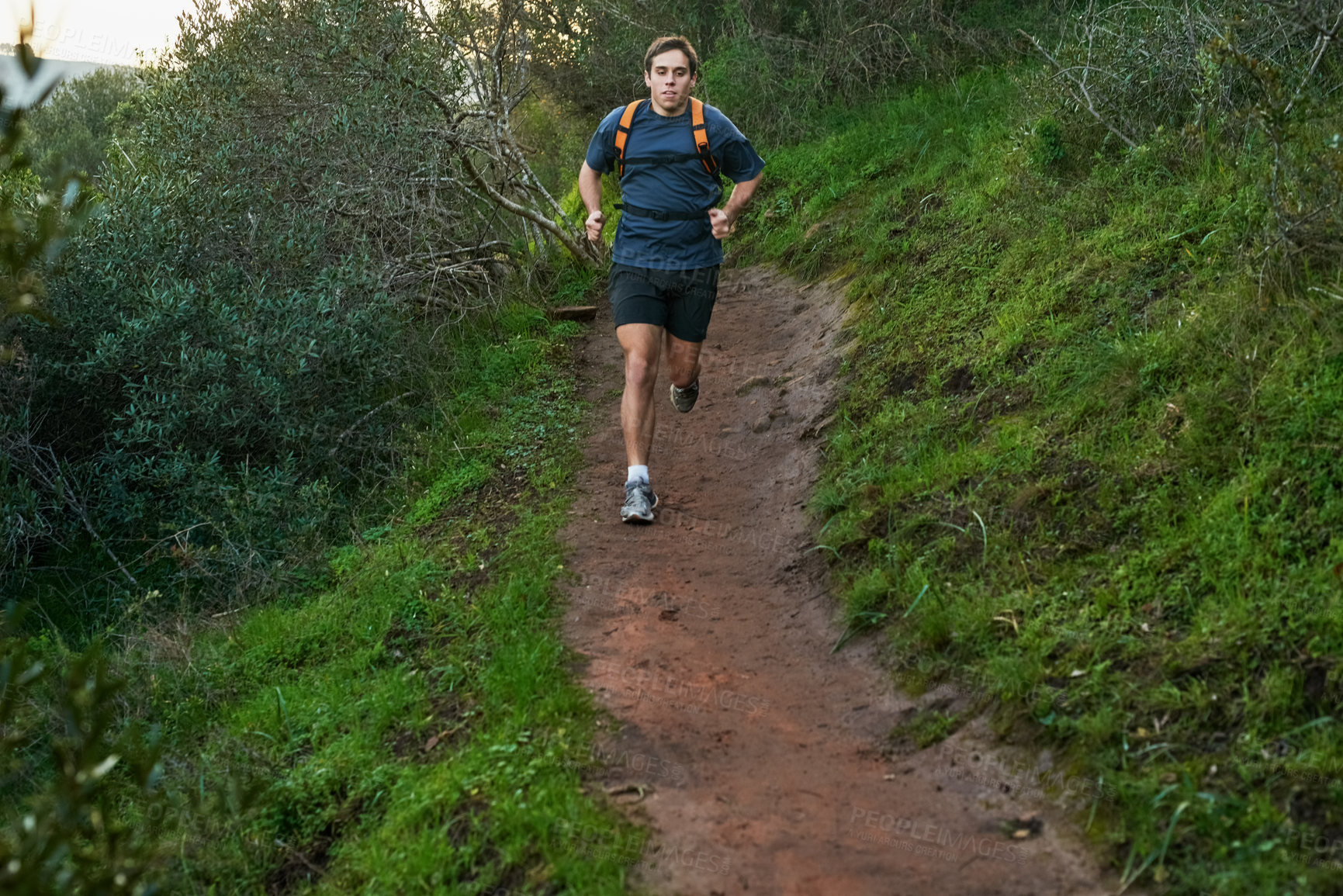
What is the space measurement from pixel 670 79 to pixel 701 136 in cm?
34

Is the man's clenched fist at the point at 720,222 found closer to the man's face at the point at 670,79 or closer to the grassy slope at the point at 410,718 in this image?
the man's face at the point at 670,79

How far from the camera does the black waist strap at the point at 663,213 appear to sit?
5.78 m

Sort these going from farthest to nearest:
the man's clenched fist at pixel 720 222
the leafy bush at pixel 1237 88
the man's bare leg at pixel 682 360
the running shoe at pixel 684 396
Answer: the running shoe at pixel 684 396, the man's bare leg at pixel 682 360, the man's clenched fist at pixel 720 222, the leafy bush at pixel 1237 88

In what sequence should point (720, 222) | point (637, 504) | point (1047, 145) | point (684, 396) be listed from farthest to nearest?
point (1047, 145) < point (684, 396) < point (637, 504) < point (720, 222)

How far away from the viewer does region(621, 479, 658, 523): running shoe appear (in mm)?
5973

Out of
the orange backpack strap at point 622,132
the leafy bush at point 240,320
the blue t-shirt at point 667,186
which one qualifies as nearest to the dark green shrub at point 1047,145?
the blue t-shirt at point 667,186

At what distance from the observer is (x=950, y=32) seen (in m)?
10.2

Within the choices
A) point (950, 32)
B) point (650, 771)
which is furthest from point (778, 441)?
point (950, 32)

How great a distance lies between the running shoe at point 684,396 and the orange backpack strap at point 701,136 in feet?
4.48

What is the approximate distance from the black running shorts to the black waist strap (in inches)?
11.2

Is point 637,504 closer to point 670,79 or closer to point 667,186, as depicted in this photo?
point 667,186

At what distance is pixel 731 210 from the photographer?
19.0ft

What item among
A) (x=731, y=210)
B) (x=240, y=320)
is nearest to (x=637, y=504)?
(x=731, y=210)

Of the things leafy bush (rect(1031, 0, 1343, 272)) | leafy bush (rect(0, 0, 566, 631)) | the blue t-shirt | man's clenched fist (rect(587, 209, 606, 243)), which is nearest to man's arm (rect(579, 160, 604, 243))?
man's clenched fist (rect(587, 209, 606, 243))
